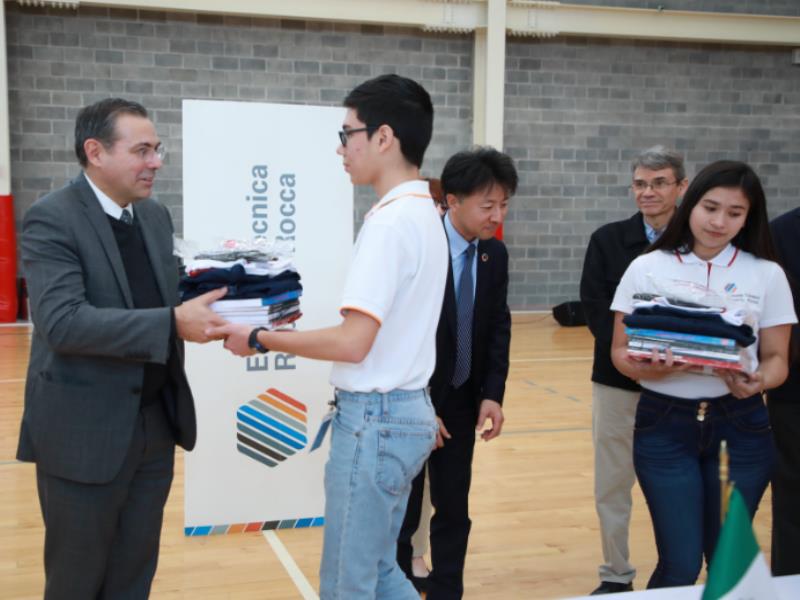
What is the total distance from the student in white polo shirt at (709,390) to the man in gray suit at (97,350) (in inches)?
47.8

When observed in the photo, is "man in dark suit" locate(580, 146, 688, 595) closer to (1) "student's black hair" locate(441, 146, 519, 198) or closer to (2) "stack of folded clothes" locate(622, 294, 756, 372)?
(1) "student's black hair" locate(441, 146, 519, 198)

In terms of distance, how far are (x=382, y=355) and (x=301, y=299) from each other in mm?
1846

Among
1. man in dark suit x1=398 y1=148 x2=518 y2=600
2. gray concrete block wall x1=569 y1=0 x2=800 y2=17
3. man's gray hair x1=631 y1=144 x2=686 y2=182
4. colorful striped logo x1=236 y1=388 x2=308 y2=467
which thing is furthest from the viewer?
gray concrete block wall x1=569 y1=0 x2=800 y2=17

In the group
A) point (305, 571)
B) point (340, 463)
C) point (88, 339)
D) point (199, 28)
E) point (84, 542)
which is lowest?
point (305, 571)

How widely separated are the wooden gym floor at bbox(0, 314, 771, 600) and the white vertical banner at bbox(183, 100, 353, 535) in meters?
0.22

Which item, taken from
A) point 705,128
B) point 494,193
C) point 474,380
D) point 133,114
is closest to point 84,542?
point 133,114

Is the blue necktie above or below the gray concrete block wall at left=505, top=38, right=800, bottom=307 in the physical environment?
below

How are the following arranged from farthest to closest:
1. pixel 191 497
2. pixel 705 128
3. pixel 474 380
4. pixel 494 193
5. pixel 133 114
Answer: pixel 705 128 → pixel 191 497 → pixel 474 380 → pixel 494 193 → pixel 133 114

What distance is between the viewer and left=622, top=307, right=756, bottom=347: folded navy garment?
2.15m

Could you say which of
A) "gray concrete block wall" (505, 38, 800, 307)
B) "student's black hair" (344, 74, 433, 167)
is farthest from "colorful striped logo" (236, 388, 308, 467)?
"gray concrete block wall" (505, 38, 800, 307)

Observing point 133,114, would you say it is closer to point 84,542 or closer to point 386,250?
point 386,250

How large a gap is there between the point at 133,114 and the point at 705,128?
1046cm

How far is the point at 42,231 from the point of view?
212 centimetres

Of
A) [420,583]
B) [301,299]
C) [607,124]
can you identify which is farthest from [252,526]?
[607,124]
